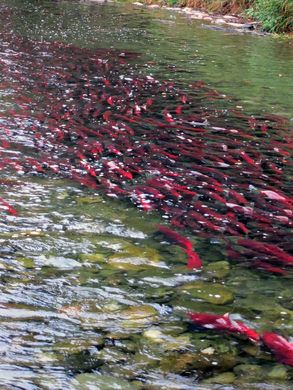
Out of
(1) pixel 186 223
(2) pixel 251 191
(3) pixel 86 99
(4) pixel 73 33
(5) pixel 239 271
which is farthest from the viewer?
(4) pixel 73 33

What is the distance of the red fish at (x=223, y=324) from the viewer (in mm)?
3160

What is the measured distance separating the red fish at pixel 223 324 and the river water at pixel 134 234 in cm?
5

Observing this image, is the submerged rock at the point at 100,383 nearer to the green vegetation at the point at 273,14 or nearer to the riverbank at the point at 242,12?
the green vegetation at the point at 273,14

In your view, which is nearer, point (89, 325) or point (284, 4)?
point (89, 325)

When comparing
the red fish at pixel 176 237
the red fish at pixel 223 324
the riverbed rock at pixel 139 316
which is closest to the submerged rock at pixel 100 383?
the riverbed rock at pixel 139 316

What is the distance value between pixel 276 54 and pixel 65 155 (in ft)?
33.0

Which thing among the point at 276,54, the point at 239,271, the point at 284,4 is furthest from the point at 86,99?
the point at 284,4

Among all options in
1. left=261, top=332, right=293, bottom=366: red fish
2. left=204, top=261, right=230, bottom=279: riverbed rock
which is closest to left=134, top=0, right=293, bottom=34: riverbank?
left=204, top=261, right=230, bottom=279: riverbed rock

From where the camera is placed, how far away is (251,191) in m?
5.30

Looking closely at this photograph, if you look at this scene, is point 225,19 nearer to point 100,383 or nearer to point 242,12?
point 242,12

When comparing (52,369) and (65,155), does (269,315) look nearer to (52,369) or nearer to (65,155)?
(52,369)

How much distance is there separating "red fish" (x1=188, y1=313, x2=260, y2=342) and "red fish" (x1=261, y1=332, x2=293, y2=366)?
0.06 meters

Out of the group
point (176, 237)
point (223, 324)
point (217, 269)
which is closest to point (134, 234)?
point (176, 237)

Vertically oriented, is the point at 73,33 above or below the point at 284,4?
below
